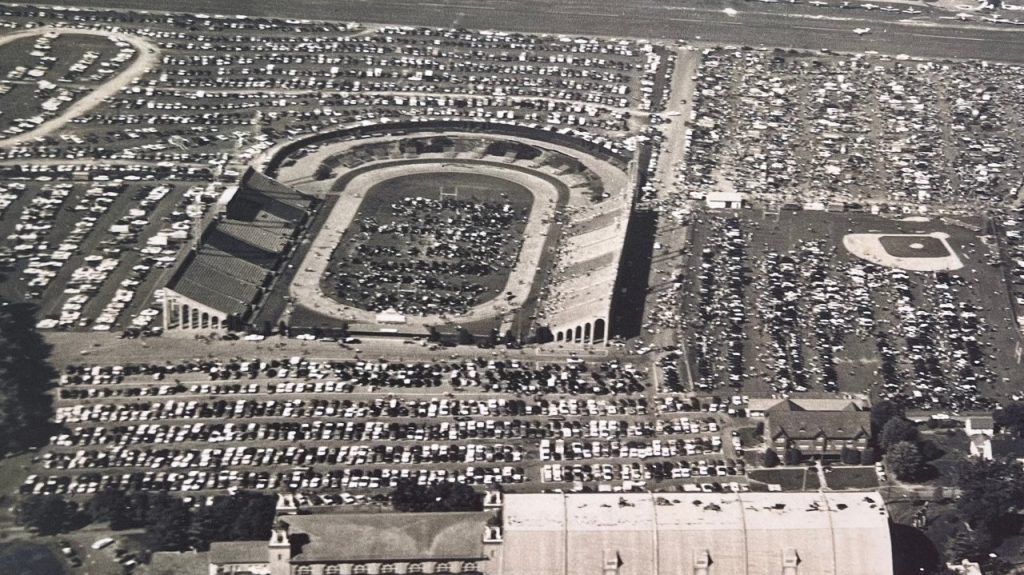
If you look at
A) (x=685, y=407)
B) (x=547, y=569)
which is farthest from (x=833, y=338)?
(x=547, y=569)

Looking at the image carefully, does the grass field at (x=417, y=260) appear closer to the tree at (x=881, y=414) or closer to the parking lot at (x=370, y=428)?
the parking lot at (x=370, y=428)

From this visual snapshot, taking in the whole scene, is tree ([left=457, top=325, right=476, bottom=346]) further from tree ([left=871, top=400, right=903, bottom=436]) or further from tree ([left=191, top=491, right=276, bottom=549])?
tree ([left=871, top=400, right=903, bottom=436])

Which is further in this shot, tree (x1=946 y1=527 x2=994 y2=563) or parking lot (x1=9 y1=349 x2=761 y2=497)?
parking lot (x1=9 y1=349 x2=761 y2=497)

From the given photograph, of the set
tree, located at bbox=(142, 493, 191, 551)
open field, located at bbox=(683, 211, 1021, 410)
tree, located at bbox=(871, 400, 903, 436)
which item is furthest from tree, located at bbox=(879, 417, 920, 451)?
tree, located at bbox=(142, 493, 191, 551)

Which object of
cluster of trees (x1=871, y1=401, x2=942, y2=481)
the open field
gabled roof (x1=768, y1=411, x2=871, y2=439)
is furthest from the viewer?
the open field

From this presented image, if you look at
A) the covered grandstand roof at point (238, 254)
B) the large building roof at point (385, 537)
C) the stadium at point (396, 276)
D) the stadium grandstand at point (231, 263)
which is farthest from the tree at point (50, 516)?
the covered grandstand roof at point (238, 254)

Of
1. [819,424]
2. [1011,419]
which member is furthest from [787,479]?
[1011,419]
